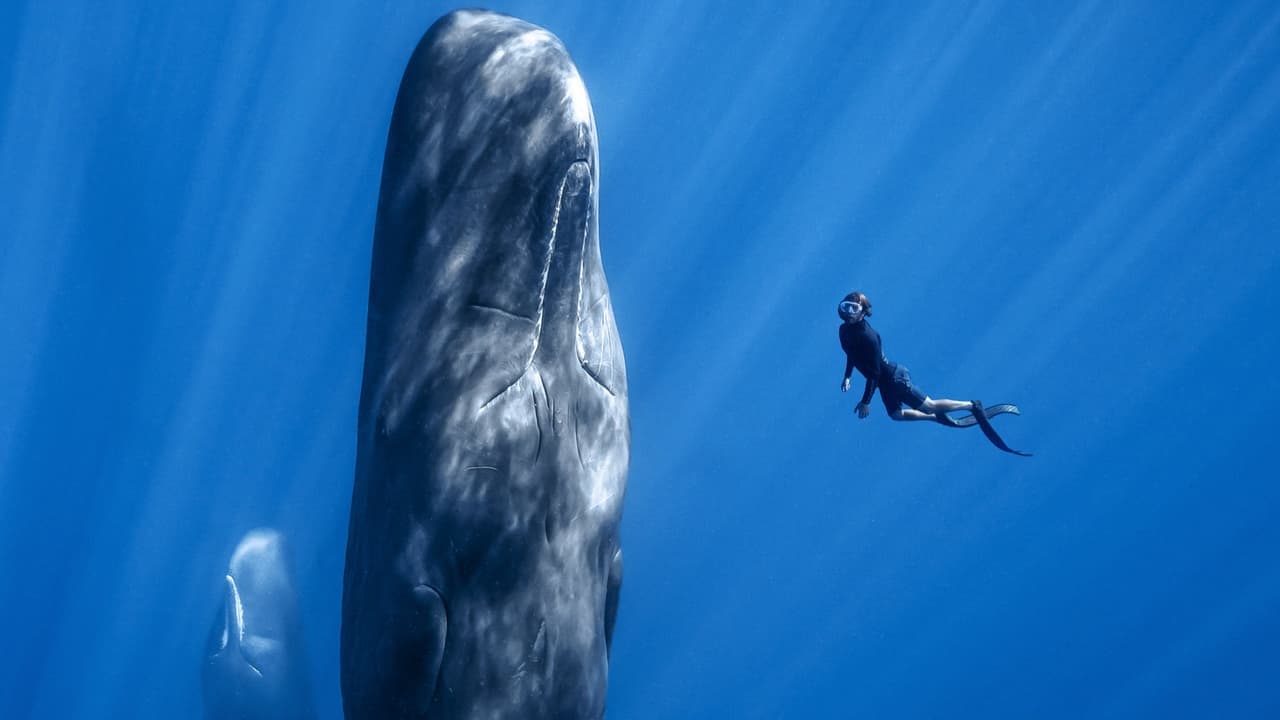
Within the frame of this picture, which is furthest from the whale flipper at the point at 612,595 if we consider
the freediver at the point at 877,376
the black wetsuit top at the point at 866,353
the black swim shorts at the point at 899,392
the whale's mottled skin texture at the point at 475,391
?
the black swim shorts at the point at 899,392

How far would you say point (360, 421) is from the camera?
4027 millimetres

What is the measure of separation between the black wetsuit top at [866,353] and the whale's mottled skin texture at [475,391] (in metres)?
3.60

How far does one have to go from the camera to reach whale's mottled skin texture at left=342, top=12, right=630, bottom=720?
350 cm

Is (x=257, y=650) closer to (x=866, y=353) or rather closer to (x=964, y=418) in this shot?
(x=866, y=353)

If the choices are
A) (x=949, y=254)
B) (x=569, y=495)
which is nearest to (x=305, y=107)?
(x=569, y=495)

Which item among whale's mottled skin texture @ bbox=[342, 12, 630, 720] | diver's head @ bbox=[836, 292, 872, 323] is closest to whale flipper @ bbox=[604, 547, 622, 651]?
whale's mottled skin texture @ bbox=[342, 12, 630, 720]

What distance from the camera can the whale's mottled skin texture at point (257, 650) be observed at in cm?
1155

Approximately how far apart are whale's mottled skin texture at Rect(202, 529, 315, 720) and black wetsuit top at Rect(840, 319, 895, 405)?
9.13 metres

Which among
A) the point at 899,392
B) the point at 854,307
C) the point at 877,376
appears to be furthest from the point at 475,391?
the point at 899,392

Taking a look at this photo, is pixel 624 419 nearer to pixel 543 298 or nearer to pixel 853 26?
pixel 543 298

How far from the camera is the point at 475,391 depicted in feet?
11.6

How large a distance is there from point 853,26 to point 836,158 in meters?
4.56

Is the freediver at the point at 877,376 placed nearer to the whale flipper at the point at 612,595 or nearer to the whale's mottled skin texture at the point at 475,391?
the whale flipper at the point at 612,595

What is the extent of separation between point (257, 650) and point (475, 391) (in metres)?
10.2
